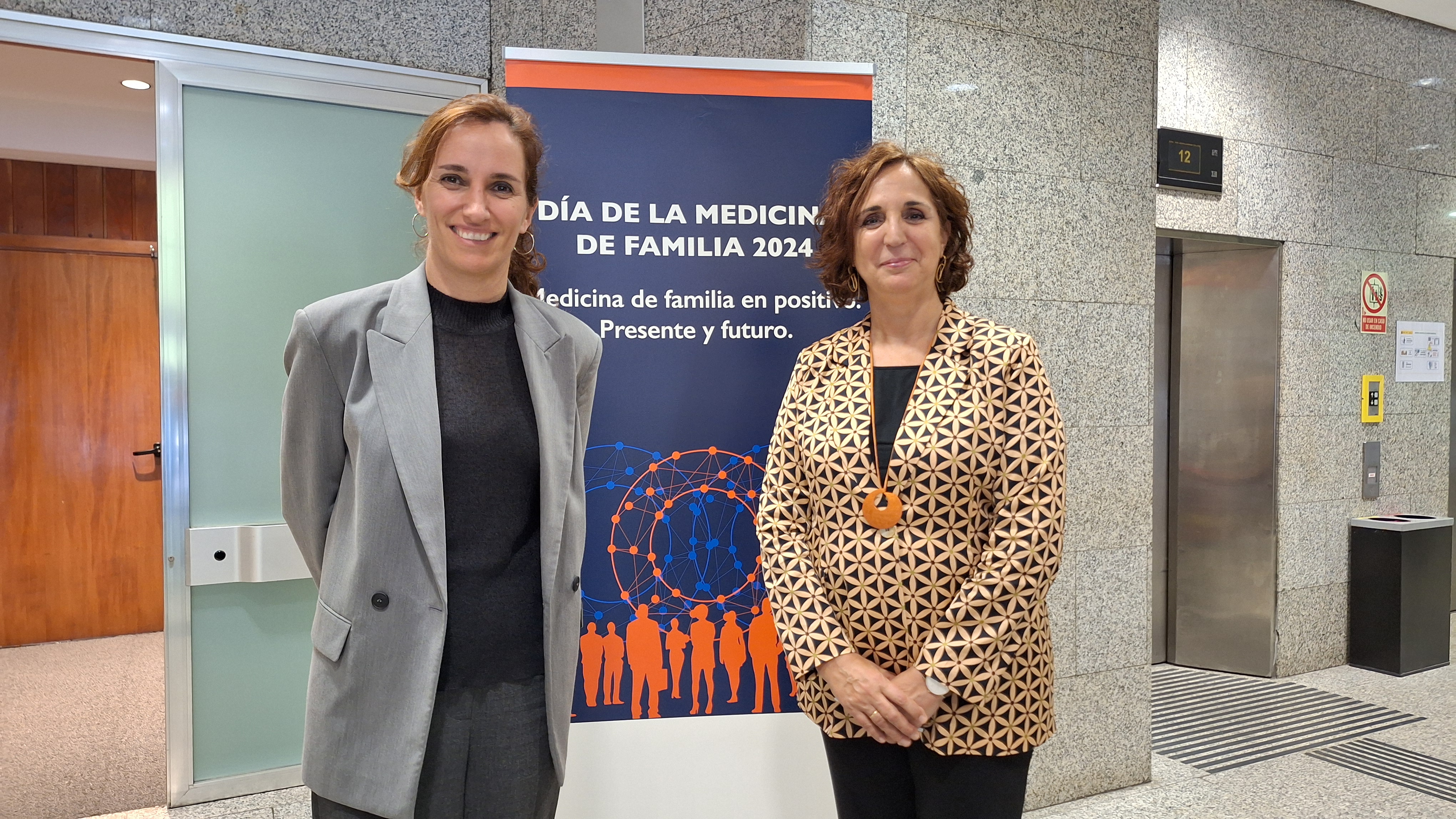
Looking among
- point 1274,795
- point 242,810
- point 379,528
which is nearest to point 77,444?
point 242,810

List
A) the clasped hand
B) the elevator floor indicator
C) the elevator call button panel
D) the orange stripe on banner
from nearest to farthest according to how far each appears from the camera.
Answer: the clasped hand < the orange stripe on banner < the elevator floor indicator < the elevator call button panel

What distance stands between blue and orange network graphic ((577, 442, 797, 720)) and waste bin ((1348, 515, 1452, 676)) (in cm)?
419

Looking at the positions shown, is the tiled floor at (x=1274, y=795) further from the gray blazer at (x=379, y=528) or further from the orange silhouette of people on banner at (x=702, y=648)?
the gray blazer at (x=379, y=528)

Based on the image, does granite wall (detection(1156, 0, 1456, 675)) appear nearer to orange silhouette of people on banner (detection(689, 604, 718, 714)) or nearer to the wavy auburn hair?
orange silhouette of people on banner (detection(689, 604, 718, 714))

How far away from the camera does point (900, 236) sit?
1658 mm

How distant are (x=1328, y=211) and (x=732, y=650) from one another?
447 centimetres

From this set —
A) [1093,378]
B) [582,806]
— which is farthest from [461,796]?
[1093,378]

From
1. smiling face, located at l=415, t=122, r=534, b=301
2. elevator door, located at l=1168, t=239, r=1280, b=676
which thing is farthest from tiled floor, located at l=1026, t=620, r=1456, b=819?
smiling face, located at l=415, t=122, r=534, b=301

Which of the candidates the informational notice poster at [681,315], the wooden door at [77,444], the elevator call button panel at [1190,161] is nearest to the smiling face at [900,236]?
the informational notice poster at [681,315]

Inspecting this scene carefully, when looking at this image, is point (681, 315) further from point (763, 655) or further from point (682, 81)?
point (763, 655)

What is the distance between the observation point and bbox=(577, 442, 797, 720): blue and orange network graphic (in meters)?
2.13

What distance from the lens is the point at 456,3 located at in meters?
3.40

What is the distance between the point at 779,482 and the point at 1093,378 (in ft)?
6.33

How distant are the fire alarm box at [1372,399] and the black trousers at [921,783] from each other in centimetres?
449
